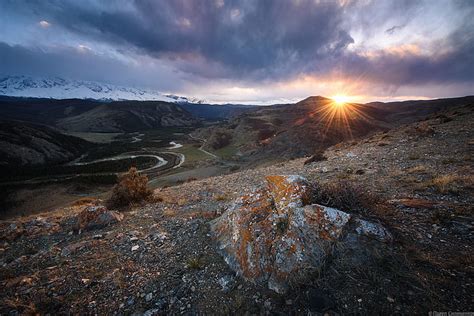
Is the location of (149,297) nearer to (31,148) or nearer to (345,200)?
(345,200)

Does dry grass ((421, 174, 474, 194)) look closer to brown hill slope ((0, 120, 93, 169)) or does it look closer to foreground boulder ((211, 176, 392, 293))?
foreground boulder ((211, 176, 392, 293))

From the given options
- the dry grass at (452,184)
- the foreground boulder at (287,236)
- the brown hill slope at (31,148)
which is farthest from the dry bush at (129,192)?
the brown hill slope at (31,148)

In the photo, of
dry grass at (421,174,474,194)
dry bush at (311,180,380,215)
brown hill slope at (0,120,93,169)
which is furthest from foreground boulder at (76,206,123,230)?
brown hill slope at (0,120,93,169)

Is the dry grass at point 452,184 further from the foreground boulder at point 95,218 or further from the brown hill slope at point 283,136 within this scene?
the brown hill slope at point 283,136

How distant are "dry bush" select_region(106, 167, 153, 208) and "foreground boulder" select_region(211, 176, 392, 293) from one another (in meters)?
7.10

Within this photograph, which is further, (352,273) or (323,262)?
(323,262)

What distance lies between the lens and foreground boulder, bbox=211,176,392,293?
428 centimetres

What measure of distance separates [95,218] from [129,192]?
2698 millimetres

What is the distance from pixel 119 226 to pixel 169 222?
1941 mm

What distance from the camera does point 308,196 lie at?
5480mm

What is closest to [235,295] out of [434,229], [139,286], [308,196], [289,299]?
[289,299]

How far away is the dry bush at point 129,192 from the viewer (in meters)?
10.8

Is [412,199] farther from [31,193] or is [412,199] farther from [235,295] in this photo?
[31,193]

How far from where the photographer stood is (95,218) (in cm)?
822
